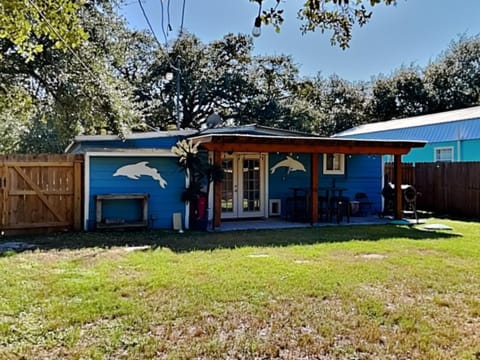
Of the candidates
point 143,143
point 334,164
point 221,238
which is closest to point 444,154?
point 334,164

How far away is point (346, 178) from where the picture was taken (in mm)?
12586

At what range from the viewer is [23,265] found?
226 inches

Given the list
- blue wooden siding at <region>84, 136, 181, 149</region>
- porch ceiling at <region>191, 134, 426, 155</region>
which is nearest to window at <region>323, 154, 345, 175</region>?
porch ceiling at <region>191, 134, 426, 155</region>

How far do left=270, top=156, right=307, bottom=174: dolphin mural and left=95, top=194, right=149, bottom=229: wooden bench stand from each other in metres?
3.95

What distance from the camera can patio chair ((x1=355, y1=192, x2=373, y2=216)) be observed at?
12.7 m

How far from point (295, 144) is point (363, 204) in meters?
3.82

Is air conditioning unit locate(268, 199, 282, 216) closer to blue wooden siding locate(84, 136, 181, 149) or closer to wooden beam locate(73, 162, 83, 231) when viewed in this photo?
blue wooden siding locate(84, 136, 181, 149)

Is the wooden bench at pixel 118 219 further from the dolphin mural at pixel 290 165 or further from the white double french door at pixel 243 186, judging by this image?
the dolphin mural at pixel 290 165

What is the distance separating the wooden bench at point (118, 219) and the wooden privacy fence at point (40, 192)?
402mm

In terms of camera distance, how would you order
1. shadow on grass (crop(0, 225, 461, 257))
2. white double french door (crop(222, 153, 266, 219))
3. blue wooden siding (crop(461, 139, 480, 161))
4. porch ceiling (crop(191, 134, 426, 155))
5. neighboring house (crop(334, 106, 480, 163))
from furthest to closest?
neighboring house (crop(334, 106, 480, 163)) < blue wooden siding (crop(461, 139, 480, 161)) < white double french door (crop(222, 153, 266, 219)) < porch ceiling (crop(191, 134, 426, 155)) < shadow on grass (crop(0, 225, 461, 257))

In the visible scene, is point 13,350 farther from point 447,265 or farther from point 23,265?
point 447,265

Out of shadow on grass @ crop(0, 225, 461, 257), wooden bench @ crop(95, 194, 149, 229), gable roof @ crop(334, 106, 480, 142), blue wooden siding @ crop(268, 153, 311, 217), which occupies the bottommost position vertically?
shadow on grass @ crop(0, 225, 461, 257)

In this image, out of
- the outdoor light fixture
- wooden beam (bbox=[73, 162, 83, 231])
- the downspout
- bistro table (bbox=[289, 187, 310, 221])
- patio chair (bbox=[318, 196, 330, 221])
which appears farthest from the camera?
the downspout

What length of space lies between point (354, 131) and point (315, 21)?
19.6 meters
